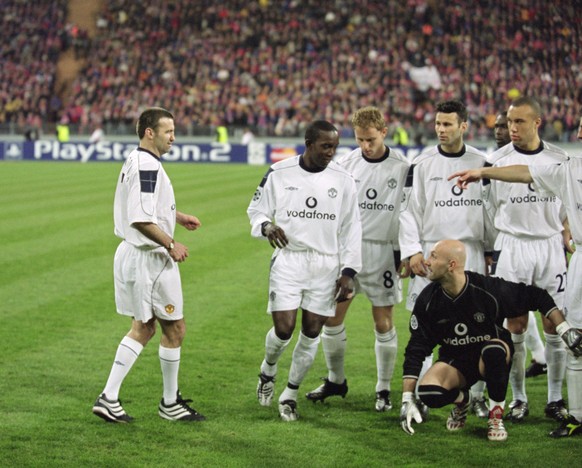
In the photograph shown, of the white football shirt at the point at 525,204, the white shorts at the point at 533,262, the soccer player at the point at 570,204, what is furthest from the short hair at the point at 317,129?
the white shorts at the point at 533,262

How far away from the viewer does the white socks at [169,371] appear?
680cm

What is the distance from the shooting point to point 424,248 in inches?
289

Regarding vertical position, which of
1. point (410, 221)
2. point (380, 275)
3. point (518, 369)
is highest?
point (410, 221)

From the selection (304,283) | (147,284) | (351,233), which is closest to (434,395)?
(304,283)

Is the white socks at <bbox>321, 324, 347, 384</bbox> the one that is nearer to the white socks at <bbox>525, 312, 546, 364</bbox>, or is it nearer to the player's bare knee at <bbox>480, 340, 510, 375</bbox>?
the player's bare knee at <bbox>480, 340, 510, 375</bbox>

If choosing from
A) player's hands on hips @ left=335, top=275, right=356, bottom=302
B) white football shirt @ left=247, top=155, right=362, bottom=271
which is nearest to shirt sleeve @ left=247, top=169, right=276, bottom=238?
white football shirt @ left=247, top=155, right=362, bottom=271

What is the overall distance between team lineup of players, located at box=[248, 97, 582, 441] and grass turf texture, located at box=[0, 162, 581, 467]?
28cm

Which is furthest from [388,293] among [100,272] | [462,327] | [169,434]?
[100,272]

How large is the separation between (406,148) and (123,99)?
14618mm

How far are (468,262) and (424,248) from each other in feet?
1.17

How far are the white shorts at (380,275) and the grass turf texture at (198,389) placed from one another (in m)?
0.84

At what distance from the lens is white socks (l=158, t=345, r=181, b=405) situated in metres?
6.80

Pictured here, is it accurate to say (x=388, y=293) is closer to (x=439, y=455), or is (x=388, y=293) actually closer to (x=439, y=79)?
(x=439, y=455)

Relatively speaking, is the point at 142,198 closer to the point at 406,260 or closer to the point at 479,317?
the point at 406,260
